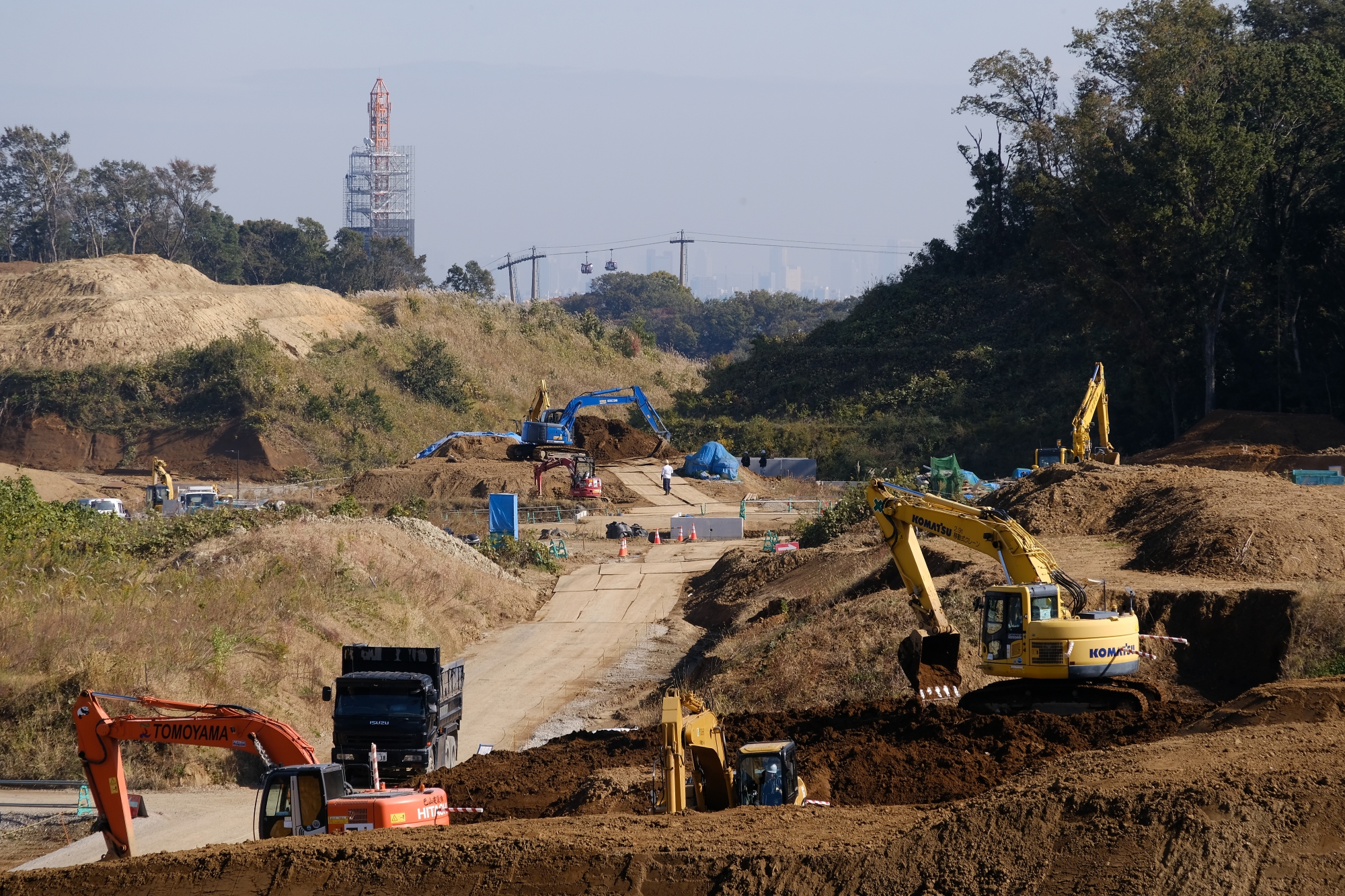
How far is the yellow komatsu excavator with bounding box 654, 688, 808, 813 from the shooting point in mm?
12625

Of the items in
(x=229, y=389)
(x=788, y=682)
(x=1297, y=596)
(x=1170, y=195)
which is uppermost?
(x=1170, y=195)

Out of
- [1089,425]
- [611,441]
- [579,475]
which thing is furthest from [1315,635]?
[611,441]

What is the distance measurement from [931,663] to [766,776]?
6412 mm

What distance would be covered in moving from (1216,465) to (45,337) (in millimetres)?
63972

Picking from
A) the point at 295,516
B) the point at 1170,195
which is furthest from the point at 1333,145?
the point at 295,516

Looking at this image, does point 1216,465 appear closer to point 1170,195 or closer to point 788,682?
point 1170,195

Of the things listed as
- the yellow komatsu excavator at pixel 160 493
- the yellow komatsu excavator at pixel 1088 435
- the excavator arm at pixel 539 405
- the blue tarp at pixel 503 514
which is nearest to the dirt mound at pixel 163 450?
the yellow komatsu excavator at pixel 160 493

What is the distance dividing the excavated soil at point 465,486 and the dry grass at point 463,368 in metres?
13.3

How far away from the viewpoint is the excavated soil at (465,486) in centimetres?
5038

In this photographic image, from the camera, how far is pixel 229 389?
70.3 meters

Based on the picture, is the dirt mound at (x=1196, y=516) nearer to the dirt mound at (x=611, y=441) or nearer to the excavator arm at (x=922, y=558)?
the excavator arm at (x=922, y=558)

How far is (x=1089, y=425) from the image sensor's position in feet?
127

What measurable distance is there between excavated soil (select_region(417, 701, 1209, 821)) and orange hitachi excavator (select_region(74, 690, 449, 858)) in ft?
9.03

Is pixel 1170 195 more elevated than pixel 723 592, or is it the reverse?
pixel 1170 195
